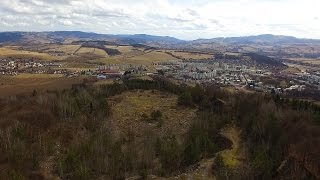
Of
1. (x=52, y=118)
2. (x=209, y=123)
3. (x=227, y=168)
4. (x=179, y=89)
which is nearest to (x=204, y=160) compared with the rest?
(x=227, y=168)

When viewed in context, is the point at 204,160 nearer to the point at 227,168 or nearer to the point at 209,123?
the point at 227,168

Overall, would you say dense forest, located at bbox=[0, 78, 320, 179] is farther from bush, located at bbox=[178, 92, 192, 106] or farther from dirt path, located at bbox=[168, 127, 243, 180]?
bush, located at bbox=[178, 92, 192, 106]

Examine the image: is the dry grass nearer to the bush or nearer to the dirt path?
the dirt path

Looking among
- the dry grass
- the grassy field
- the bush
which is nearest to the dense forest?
the dry grass

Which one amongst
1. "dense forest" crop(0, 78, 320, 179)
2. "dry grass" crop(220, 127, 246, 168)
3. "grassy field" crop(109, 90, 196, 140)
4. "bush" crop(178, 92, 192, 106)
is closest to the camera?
"dense forest" crop(0, 78, 320, 179)

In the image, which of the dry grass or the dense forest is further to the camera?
the dry grass

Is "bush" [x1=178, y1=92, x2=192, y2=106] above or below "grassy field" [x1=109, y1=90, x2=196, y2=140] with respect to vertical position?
above

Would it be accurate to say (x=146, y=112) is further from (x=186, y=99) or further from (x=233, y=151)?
(x=233, y=151)

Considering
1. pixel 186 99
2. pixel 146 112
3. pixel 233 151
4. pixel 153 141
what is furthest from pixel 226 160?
pixel 186 99

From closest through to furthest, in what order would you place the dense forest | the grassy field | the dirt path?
the dirt path
the dense forest
the grassy field
